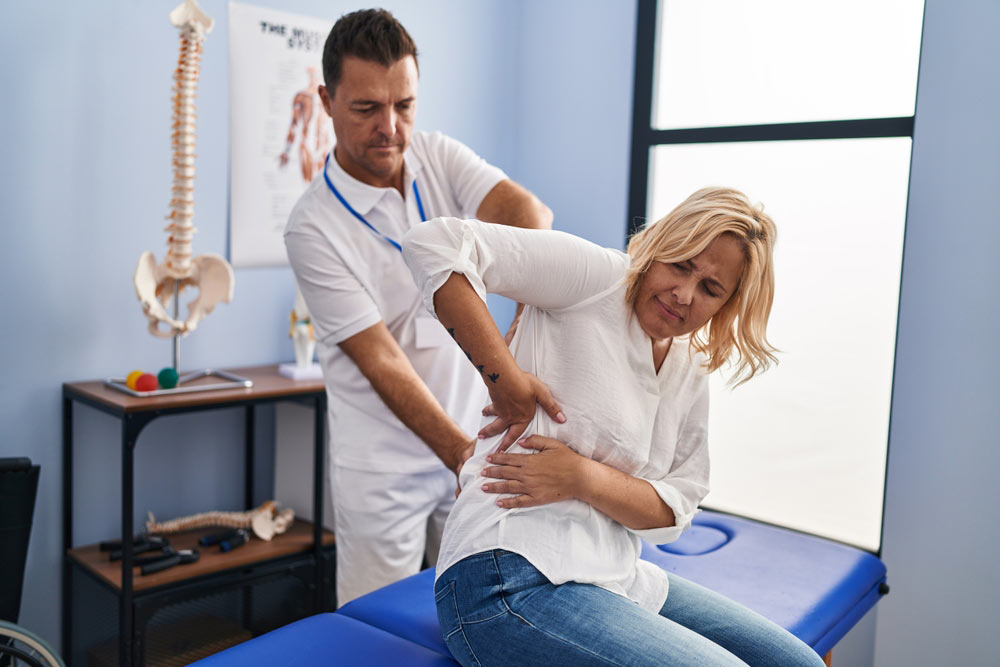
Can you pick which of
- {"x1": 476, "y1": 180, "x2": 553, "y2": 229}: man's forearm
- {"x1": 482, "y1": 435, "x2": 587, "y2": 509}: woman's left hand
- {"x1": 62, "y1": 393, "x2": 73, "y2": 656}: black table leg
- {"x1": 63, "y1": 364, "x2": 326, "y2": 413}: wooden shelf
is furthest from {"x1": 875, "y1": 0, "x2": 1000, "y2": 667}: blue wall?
{"x1": 62, "y1": 393, "x2": 73, "y2": 656}: black table leg

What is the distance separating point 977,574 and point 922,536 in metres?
0.16

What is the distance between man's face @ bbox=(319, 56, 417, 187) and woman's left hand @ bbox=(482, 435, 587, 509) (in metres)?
0.72

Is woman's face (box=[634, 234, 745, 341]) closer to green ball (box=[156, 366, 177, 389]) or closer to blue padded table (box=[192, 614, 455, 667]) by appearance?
blue padded table (box=[192, 614, 455, 667])

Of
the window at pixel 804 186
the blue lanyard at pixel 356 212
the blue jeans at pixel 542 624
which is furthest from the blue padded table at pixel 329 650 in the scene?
the window at pixel 804 186

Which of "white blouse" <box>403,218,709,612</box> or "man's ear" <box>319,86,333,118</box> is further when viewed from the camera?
"man's ear" <box>319,86,333,118</box>

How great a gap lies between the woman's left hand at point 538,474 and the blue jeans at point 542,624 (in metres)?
0.08

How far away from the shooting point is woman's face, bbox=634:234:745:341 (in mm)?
1183

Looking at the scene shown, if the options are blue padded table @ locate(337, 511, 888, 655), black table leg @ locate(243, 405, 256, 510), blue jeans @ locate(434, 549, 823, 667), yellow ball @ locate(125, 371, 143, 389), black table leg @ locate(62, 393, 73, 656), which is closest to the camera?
blue jeans @ locate(434, 549, 823, 667)

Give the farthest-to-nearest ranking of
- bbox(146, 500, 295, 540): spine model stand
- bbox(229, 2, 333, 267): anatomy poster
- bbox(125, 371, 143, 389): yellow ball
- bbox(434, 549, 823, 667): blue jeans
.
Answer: bbox(229, 2, 333, 267): anatomy poster, bbox(146, 500, 295, 540): spine model stand, bbox(125, 371, 143, 389): yellow ball, bbox(434, 549, 823, 667): blue jeans

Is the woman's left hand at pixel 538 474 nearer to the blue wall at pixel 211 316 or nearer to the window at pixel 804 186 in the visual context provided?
the blue wall at pixel 211 316

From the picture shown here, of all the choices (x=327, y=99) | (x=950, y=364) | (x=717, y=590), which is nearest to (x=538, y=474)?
(x=717, y=590)

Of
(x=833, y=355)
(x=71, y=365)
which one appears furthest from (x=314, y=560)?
(x=833, y=355)

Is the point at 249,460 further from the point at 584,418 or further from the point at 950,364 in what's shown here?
the point at 950,364

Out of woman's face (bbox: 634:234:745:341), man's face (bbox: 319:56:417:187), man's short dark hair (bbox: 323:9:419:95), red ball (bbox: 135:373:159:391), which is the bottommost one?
red ball (bbox: 135:373:159:391)
